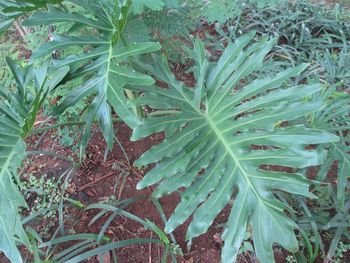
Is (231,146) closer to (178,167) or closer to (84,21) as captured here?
(178,167)

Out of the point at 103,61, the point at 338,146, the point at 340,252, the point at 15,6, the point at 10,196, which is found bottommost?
the point at 340,252

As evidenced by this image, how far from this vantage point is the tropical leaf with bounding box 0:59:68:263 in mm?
1132

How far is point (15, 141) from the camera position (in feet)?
4.11

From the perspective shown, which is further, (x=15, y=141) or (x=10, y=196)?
(x=15, y=141)

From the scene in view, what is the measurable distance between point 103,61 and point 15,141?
0.39 m

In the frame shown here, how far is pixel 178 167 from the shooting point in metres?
1.18

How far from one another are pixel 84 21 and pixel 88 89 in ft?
0.78

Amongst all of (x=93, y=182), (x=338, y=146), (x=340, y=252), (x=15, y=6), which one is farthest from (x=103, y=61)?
(x=340, y=252)

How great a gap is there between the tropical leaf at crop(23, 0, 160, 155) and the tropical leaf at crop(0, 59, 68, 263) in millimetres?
71

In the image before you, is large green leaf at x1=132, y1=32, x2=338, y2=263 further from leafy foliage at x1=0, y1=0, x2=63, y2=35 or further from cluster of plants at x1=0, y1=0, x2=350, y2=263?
leafy foliage at x1=0, y1=0, x2=63, y2=35

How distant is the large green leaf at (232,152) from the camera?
1.08 metres

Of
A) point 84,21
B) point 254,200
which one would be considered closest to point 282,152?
point 254,200

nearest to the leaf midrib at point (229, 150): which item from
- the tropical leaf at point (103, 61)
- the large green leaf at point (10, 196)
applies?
the tropical leaf at point (103, 61)

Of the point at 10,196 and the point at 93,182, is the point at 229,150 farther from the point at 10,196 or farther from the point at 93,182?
the point at 93,182
